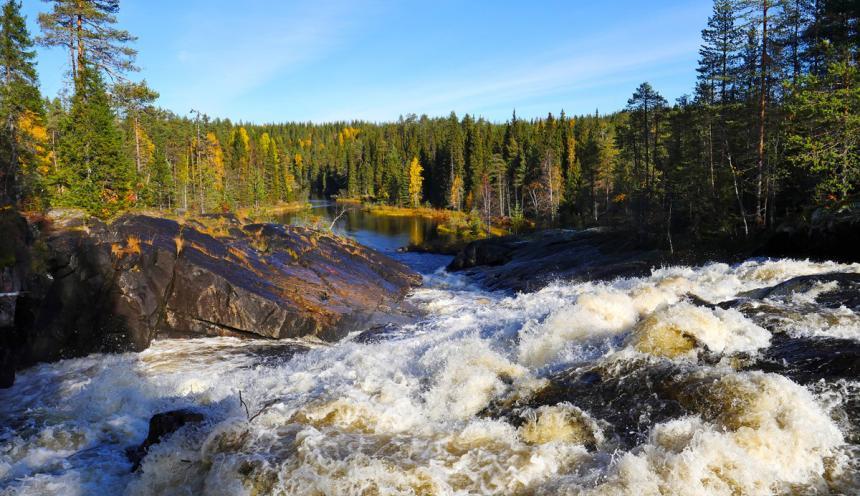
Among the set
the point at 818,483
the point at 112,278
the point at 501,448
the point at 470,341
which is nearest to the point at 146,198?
the point at 112,278

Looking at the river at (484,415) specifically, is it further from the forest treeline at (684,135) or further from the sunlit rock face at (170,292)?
the forest treeline at (684,135)

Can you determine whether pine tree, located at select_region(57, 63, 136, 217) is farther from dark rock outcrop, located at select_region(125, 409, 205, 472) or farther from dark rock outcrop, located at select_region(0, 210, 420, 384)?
dark rock outcrop, located at select_region(125, 409, 205, 472)

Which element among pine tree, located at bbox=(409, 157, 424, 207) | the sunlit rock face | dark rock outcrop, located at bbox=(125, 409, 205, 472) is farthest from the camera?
pine tree, located at bbox=(409, 157, 424, 207)

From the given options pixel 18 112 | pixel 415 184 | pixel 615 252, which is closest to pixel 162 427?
pixel 615 252

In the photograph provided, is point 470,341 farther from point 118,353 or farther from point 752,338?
point 118,353

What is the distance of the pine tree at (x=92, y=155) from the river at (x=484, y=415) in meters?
13.8

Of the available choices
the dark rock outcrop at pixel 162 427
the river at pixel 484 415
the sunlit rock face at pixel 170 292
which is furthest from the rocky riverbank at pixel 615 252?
the dark rock outcrop at pixel 162 427

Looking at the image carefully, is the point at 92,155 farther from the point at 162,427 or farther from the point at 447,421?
the point at 447,421

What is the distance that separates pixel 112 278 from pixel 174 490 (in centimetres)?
1073

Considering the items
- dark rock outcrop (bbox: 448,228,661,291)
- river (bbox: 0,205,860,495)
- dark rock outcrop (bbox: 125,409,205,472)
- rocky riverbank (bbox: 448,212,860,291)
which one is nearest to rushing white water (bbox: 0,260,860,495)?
river (bbox: 0,205,860,495)

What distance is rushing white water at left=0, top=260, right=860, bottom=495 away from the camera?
6.09m

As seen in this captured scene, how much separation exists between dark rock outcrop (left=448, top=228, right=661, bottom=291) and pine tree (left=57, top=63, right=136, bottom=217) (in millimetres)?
20565

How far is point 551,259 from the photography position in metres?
30.0

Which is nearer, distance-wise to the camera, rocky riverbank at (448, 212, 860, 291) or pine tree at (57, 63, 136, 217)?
rocky riverbank at (448, 212, 860, 291)
